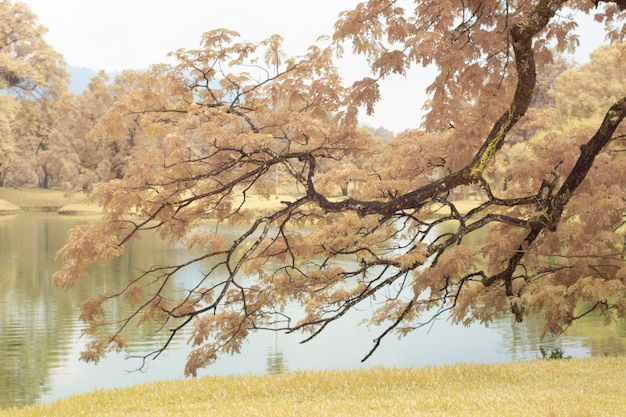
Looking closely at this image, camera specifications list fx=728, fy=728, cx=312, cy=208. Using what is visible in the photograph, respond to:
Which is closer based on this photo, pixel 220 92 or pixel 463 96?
pixel 463 96

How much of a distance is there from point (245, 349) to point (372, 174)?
579 cm

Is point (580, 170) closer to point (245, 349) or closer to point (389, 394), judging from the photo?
point (389, 394)

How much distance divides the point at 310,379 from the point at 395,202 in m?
2.26

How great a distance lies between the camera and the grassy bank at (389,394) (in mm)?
6336

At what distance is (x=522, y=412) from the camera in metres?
5.95

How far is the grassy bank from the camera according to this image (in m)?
6.34

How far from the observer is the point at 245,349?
14.2 metres

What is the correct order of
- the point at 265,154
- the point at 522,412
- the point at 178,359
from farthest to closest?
1. the point at 178,359
2. the point at 265,154
3. the point at 522,412

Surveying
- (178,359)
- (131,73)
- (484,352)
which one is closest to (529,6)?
(484,352)

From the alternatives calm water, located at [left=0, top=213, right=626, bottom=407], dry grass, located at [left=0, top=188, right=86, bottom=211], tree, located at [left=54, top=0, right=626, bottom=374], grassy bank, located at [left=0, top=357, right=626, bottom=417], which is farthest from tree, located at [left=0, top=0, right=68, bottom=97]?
grassy bank, located at [left=0, top=357, right=626, bottom=417]

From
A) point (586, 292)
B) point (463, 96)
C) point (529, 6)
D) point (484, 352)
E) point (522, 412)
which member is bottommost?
point (484, 352)

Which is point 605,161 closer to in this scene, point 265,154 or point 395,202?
point 395,202

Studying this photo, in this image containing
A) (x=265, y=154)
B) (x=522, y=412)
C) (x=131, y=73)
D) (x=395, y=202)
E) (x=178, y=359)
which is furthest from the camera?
(x=131, y=73)

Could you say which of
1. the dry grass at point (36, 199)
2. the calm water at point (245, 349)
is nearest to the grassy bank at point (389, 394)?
the calm water at point (245, 349)
